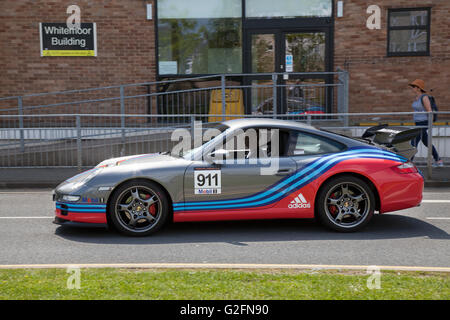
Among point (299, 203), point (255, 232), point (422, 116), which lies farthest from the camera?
point (422, 116)

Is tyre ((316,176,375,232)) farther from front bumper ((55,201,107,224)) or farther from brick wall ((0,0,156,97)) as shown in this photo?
brick wall ((0,0,156,97))

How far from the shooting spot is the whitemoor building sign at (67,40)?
15.5 metres

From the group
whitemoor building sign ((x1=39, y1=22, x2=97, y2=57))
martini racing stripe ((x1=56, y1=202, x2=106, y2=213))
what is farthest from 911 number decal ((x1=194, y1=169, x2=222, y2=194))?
whitemoor building sign ((x1=39, y1=22, x2=97, y2=57))

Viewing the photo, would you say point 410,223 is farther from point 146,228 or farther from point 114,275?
point 114,275

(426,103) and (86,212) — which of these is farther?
(426,103)

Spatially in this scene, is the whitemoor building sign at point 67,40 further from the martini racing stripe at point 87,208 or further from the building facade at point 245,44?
the martini racing stripe at point 87,208

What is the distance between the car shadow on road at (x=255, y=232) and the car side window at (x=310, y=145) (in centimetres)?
98

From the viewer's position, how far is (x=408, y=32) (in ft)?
50.3


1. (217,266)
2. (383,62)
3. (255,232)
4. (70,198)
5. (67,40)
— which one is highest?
(67,40)

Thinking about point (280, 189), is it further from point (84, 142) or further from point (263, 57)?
point (263, 57)

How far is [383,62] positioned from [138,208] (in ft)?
34.6

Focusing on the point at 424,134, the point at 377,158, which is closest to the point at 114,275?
the point at 377,158

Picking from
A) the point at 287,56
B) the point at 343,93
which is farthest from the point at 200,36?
the point at 343,93

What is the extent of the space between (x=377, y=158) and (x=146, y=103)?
30.8 ft
